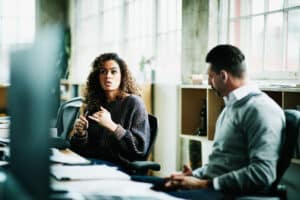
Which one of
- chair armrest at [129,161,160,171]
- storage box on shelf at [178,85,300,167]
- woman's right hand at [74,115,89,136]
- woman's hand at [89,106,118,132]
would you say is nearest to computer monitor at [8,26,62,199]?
chair armrest at [129,161,160,171]

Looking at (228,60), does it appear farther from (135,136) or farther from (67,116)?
(67,116)

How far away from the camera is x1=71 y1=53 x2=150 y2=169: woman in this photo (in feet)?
9.06

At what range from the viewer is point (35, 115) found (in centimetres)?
69

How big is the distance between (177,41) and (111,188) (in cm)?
346

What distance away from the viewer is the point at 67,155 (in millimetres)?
2371

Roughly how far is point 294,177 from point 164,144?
1.87m

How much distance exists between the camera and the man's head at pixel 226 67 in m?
2.02

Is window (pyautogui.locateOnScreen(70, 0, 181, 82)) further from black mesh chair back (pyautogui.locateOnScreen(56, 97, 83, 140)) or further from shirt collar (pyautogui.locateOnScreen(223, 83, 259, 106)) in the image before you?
shirt collar (pyautogui.locateOnScreen(223, 83, 259, 106))

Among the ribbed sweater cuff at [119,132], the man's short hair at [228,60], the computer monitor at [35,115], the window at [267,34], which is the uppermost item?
the window at [267,34]

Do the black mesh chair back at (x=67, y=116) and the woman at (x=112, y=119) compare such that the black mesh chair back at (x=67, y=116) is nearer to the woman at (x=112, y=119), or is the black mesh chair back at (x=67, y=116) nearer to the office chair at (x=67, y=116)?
the office chair at (x=67, y=116)

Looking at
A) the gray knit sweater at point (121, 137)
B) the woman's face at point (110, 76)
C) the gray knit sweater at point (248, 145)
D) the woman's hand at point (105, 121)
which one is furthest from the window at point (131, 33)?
the gray knit sweater at point (248, 145)

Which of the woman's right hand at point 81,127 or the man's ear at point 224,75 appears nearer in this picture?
the man's ear at point 224,75

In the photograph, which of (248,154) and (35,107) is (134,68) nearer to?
(248,154)

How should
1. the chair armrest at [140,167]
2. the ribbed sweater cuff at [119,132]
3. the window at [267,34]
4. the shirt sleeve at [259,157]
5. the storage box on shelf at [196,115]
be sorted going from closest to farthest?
the shirt sleeve at [259,157] → the chair armrest at [140,167] → the ribbed sweater cuff at [119,132] → the window at [267,34] → the storage box on shelf at [196,115]
